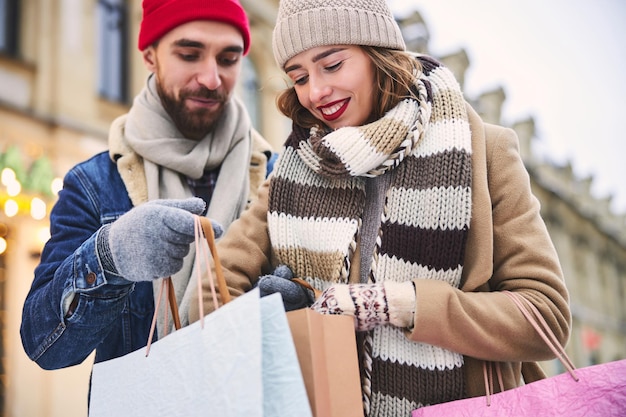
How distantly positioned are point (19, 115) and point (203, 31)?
5.44 metres

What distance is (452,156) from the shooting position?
1530 millimetres

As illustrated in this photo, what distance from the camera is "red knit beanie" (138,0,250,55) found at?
7.73 ft

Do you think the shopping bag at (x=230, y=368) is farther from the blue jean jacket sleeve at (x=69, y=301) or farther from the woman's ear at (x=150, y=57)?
the woman's ear at (x=150, y=57)

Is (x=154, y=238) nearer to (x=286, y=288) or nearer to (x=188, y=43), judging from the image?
(x=286, y=288)

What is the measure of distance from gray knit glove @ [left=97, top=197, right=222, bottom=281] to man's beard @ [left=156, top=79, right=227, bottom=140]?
1007mm

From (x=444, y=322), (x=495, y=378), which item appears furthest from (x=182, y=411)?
(x=495, y=378)

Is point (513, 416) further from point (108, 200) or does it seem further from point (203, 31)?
point (203, 31)

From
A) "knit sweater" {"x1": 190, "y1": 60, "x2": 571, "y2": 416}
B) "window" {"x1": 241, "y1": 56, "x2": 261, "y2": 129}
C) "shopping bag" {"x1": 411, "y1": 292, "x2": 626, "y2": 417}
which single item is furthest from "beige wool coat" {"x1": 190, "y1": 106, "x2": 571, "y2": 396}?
"window" {"x1": 241, "y1": 56, "x2": 261, "y2": 129}

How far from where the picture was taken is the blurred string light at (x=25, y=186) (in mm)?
6293

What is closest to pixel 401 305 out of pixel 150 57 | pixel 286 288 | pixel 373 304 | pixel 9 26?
pixel 373 304

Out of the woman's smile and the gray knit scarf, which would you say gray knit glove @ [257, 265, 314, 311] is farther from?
the gray knit scarf

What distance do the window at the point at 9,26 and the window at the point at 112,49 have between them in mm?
1108

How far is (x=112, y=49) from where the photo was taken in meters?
8.49

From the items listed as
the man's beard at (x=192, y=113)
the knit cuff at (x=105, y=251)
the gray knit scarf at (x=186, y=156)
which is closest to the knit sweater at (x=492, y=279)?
the knit cuff at (x=105, y=251)
